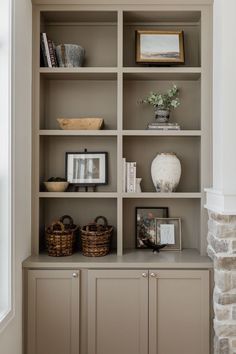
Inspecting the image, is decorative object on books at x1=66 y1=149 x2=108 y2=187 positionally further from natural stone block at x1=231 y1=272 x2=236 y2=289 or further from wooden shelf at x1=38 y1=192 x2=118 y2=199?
natural stone block at x1=231 y1=272 x2=236 y2=289

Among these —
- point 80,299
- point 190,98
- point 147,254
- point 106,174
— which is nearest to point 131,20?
point 190,98

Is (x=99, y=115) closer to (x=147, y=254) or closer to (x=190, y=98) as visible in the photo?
(x=190, y=98)

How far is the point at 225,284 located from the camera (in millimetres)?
2482

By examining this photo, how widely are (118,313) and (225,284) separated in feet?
2.45

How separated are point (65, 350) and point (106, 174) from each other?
4.34 ft

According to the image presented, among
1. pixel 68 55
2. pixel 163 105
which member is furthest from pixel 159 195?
pixel 68 55

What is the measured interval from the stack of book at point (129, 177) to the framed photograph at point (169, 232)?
366 mm

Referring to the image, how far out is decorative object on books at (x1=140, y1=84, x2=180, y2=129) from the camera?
9.64ft

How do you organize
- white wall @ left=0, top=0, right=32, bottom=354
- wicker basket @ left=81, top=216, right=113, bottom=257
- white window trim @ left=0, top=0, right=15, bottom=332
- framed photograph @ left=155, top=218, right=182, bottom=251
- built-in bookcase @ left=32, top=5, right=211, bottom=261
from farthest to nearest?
1. built-in bookcase @ left=32, top=5, right=211, bottom=261
2. framed photograph @ left=155, top=218, right=182, bottom=251
3. wicker basket @ left=81, top=216, right=113, bottom=257
4. white wall @ left=0, top=0, right=32, bottom=354
5. white window trim @ left=0, top=0, right=15, bottom=332

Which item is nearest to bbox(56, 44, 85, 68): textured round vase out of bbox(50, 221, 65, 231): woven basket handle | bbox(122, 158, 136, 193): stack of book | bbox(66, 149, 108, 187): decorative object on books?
bbox(66, 149, 108, 187): decorative object on books

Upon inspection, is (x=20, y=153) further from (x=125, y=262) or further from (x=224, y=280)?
(x=224, y=280)

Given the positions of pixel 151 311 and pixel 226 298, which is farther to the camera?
pixel 151 311

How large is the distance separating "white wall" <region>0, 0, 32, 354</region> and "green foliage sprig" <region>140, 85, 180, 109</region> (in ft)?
3.03

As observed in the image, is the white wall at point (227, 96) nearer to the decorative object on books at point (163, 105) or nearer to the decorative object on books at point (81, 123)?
the decorative object on books at point (163, 105)
